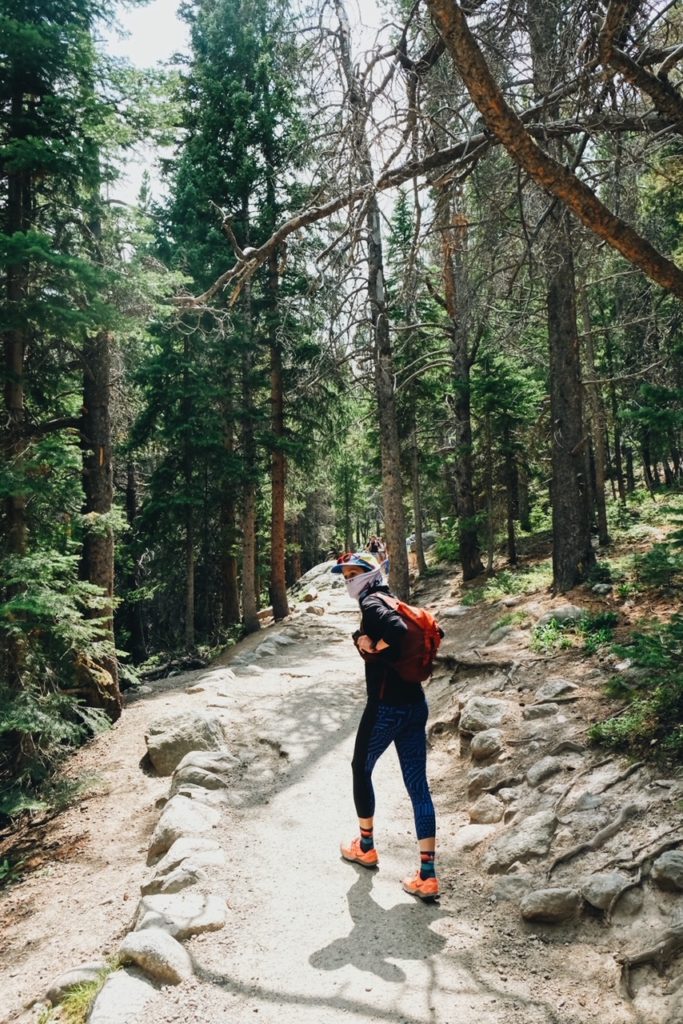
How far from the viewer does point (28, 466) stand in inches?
289

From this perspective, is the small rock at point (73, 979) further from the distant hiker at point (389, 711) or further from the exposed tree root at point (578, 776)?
the exposed tree root at point (578, 776)

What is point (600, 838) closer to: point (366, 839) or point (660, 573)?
point (366, 839)

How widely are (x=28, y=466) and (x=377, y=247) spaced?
8435 millimetres

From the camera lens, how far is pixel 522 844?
4.18 metres

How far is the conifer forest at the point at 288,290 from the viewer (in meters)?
3.95

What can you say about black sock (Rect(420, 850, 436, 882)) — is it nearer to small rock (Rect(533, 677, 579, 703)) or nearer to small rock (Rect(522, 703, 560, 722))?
small rock (Rect(522, 703, 560, 722))

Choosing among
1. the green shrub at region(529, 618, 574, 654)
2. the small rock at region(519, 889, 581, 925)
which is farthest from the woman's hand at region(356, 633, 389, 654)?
the green shrub at region(529, 618, 574, 654)

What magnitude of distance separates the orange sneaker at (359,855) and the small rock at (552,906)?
1227 millimetres

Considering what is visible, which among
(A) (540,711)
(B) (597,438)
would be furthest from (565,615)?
(B) (597,438)

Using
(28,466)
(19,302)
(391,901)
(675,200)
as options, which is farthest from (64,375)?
(675,200)

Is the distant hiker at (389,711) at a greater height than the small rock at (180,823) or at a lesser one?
greater

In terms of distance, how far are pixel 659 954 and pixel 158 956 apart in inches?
104

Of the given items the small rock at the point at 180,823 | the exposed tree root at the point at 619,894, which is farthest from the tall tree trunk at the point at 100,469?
the exposed tree root at the point at 619,894

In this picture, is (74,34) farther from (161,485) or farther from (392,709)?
(161,485)
